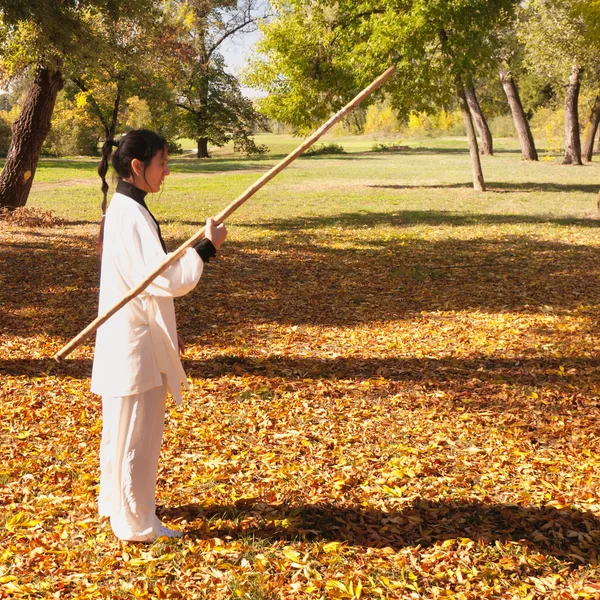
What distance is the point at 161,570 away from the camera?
408 cm

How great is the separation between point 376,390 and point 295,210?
1455 cm

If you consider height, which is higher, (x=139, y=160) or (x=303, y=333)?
(x=139, y=160)

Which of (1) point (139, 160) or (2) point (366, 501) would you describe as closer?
(1) point (139, 160)

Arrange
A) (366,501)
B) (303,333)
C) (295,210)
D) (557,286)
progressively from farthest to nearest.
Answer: (295,210) → (557,286) → (303,333) → (366,501)

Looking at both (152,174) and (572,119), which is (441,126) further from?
(152,174)

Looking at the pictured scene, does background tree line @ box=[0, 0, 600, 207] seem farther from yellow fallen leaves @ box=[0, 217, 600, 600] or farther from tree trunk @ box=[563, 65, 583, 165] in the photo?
yellow fallen leaves @ box=[0, 217, 600, 600]

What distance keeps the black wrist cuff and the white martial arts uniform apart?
34mm

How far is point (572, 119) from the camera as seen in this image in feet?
127

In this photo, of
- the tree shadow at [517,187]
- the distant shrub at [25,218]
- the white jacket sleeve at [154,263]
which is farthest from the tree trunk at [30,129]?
the tree shadow at [517,187]

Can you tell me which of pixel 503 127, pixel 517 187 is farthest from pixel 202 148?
pixel 503 127

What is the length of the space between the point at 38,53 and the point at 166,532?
13.4m

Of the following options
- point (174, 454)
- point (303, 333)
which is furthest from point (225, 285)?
point (174, 454)

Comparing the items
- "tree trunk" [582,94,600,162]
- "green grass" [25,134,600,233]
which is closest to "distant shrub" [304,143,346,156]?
"green grass" [25,134,600,233]

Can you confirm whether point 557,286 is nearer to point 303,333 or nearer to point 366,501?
point 303,333
